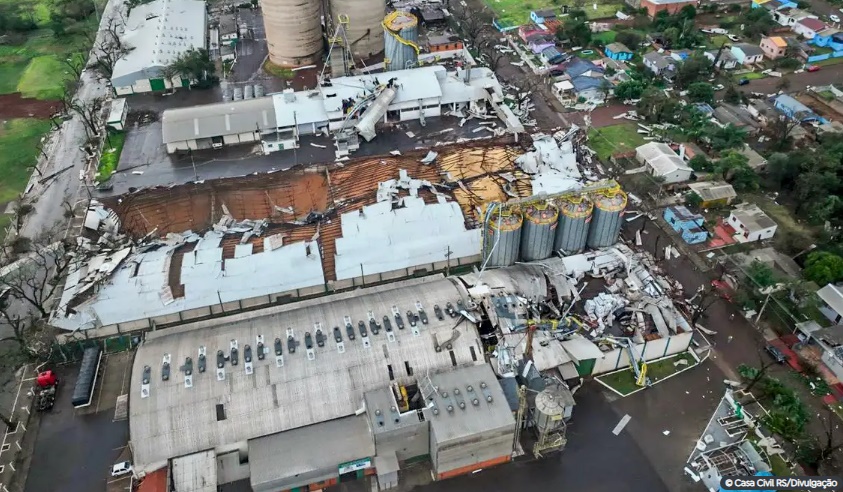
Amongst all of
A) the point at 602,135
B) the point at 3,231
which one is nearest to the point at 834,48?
the point at 602,135

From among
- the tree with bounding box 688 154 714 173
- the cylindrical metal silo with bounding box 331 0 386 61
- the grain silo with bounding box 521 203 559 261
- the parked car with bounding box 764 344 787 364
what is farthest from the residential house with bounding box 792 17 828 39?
the grain silo with bounding box 521 203 559 261

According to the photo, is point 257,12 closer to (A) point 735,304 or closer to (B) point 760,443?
(A) point 735,304

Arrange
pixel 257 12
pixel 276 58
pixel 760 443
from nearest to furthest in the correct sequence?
pixel 760 443 → pixel 276 58 → pixel 257 12

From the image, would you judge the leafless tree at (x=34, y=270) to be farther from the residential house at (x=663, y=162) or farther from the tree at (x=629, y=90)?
the tree at (x=629, y=90)

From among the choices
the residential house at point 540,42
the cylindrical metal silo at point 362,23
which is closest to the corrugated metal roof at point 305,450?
the cylindrical metal silo at point 362,23

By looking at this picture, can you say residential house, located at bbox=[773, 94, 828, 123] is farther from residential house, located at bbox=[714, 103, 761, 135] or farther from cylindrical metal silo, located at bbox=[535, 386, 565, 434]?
cylindrical metal silo, located at bbox=[535, 386, 565, 434]

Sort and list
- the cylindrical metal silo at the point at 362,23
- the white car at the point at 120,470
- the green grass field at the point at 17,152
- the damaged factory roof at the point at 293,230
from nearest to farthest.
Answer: the white car at the point at 120,470, the damaged factory roof at the point at 293,230, the green grass field at the point at 17,152, the cylindrical metal silo at the point at 362,23

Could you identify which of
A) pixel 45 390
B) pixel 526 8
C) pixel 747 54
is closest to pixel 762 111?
pixel 747 54
